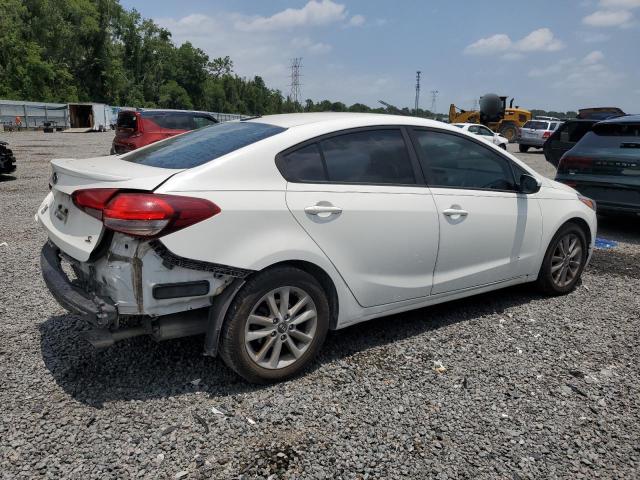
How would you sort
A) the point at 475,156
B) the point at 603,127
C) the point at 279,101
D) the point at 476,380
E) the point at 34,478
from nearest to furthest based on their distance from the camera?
the point at 34,478, the point at 476,380, the point at 475,156, the point at 603,127, the point at 279,101

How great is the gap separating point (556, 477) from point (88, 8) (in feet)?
259

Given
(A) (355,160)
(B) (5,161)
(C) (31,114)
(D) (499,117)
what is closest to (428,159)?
(A) (355,160)

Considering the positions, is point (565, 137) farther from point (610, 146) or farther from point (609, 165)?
point (609, 165)

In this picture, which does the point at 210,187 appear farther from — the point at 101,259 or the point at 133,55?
the point at 133,55

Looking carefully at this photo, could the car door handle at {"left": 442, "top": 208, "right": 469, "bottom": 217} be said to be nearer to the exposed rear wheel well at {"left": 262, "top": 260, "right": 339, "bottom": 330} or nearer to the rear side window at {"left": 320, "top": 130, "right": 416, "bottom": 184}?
the rear side window at {"left": 320, "top": 130, "right": 416, "bottom": 184}

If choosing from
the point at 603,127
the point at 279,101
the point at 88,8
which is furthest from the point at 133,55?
the point at 603,127

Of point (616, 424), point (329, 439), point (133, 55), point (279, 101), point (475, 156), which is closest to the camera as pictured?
point (329, 439)

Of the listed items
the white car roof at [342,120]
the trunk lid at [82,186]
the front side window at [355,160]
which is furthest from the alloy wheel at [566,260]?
the trunk lid at [82,186]

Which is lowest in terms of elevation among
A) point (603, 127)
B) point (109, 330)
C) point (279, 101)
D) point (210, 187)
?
point (109, 330)

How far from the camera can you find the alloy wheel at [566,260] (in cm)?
475

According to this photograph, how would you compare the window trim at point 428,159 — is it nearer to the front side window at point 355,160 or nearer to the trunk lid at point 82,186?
the front side window at point 355,160

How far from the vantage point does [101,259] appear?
2775 mm

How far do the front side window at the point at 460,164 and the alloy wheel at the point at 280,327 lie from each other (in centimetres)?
136

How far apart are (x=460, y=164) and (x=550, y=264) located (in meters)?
1.42
